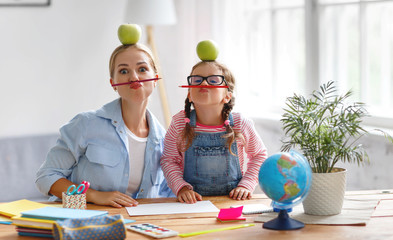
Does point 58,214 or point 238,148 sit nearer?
point 58,214

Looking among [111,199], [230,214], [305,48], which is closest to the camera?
[230,214]

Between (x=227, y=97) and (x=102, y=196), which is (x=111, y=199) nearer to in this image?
(x=102, y=196)

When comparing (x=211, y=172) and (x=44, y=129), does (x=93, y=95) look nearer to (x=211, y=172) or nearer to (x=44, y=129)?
(x=44, y=129)

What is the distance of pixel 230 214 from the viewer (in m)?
1.79

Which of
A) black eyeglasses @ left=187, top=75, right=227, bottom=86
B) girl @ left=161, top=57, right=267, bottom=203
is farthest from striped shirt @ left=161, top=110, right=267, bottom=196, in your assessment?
black eyeglasses @ left=187, top=75, right=227, bottom=86

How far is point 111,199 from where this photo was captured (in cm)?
202

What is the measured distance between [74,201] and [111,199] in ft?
0.61

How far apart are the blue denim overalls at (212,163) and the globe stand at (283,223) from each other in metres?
0.48

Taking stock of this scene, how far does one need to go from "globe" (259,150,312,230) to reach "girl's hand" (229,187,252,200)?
0.41 m

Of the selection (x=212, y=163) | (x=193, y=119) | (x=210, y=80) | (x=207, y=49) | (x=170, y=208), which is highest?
(x=207, y=49)

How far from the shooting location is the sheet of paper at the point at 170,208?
190 centimetres

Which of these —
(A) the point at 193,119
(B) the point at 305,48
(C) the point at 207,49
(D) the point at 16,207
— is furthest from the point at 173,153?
(B) the point at 305,48

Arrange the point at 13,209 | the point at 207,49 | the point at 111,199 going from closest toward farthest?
the point at 13,209, the point at 111,199, the point at 207,49

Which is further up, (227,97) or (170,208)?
(227,97)
